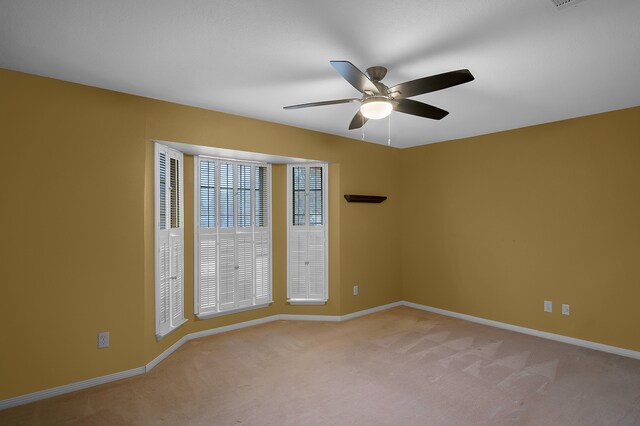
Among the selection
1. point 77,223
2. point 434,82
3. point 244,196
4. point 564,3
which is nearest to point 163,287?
point 77,223

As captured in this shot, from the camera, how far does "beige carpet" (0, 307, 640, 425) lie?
239 centimetres

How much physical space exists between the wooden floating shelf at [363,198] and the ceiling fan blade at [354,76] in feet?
7.75

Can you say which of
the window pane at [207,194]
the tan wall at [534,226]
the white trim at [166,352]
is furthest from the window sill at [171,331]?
the tan wall at [534,226]

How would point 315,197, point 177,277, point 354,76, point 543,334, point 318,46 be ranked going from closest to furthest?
point 354,76 < point 318,46 < point 177,277 < point 543,334 < point 315,197

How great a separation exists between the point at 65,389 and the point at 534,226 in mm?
4827

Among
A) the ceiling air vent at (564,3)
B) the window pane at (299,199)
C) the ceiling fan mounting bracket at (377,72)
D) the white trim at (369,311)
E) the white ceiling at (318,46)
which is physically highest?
the white ceiling at (318,46)

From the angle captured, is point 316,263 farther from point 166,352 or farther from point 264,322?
point 166,352

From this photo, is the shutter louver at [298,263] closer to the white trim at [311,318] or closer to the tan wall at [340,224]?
the tan wall at [340,224]

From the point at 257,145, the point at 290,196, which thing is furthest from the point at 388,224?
the point at 257,145

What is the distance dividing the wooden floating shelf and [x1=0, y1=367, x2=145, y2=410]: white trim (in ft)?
9.63

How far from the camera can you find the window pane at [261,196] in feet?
14.5

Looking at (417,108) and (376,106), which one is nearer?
(376,106)

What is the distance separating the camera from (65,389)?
269 cm

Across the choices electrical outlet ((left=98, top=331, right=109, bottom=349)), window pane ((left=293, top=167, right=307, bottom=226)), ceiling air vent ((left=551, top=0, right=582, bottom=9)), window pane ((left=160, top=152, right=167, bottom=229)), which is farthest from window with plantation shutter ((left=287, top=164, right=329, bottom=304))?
ceiling air vent ((left=551, top=0, right=582, bottom=9))
